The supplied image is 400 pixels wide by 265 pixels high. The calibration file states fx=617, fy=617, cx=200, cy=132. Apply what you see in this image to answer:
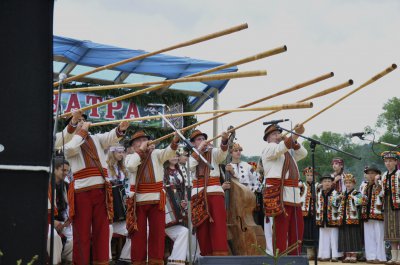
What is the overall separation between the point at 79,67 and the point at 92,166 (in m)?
5.02

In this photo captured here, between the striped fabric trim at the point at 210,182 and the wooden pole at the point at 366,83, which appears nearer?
the wooden pole at the point at 366,83

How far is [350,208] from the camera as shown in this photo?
9.72 meters

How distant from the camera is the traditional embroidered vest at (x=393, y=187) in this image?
8.69 meters

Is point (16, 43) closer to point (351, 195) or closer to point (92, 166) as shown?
point (92, 166)

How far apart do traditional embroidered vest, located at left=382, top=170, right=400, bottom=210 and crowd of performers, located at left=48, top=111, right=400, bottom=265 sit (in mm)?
16

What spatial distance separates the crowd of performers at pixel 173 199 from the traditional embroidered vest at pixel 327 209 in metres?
0.25

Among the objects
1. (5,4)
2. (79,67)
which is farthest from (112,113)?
(5,4)

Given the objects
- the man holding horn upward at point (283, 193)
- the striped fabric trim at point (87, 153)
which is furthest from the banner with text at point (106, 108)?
the striped fabric trim at point (87, 153)

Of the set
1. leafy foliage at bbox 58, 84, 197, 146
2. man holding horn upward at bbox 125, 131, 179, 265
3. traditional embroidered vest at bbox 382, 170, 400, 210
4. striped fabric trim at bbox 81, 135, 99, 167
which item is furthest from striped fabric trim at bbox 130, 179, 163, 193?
traditional embroidered vest at bbox 382, 170, 400, 210

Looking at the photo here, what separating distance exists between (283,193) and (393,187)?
2304mm

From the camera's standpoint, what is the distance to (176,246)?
7496 millimetres

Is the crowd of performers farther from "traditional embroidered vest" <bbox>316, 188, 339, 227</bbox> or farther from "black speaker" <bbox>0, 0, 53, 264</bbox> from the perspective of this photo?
"black speaker" <bbox>0, 0, 53, 264</bbox>

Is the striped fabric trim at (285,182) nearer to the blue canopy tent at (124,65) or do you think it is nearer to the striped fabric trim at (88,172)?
the striped fabric trim at (88,172)

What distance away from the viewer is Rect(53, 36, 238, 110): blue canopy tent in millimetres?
10086
